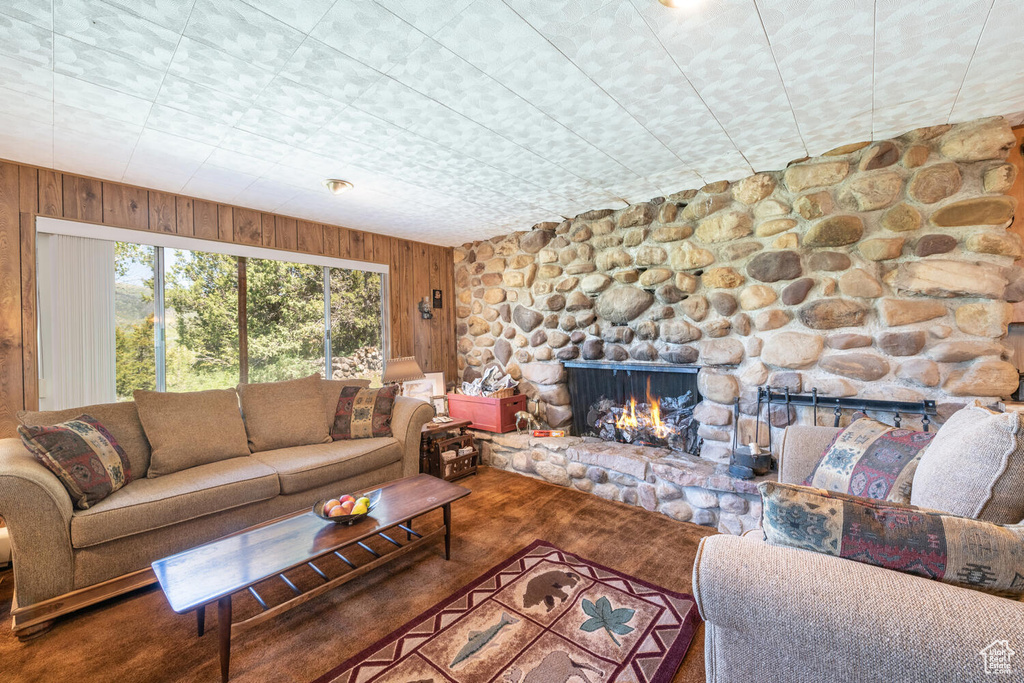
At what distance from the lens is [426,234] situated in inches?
170

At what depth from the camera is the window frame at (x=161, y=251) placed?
2656mm

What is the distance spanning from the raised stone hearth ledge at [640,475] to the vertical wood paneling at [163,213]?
3016 mm

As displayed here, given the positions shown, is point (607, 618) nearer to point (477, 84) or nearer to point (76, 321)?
point (477, 84)

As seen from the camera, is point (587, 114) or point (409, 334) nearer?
point (587, 114)

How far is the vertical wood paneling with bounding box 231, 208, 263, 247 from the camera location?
3.36 meters

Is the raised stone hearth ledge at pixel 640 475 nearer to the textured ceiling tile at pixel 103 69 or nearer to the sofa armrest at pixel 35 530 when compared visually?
the sofa armrest at pixel 35 530

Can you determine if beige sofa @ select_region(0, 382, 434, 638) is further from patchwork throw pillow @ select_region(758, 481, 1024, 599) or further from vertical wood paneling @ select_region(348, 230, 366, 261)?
patchwork throw pillow @ select_region(758, 481, 1024, 599)

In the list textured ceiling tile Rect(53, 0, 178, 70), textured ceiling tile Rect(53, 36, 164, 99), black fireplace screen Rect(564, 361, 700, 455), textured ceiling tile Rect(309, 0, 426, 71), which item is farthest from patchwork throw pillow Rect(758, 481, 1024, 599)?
textured ceiling tile Rect(53, 36, 164, 99)

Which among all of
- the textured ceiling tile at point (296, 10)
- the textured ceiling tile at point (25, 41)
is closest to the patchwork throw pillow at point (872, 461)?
the textured ceiling tile at point (296, 10)

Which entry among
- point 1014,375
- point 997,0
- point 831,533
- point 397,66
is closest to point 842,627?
point 831,533

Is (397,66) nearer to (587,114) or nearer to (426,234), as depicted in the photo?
(587,114)

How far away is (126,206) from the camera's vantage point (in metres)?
2.85

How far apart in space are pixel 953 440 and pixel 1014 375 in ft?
5.06

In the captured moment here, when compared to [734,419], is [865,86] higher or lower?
higher
